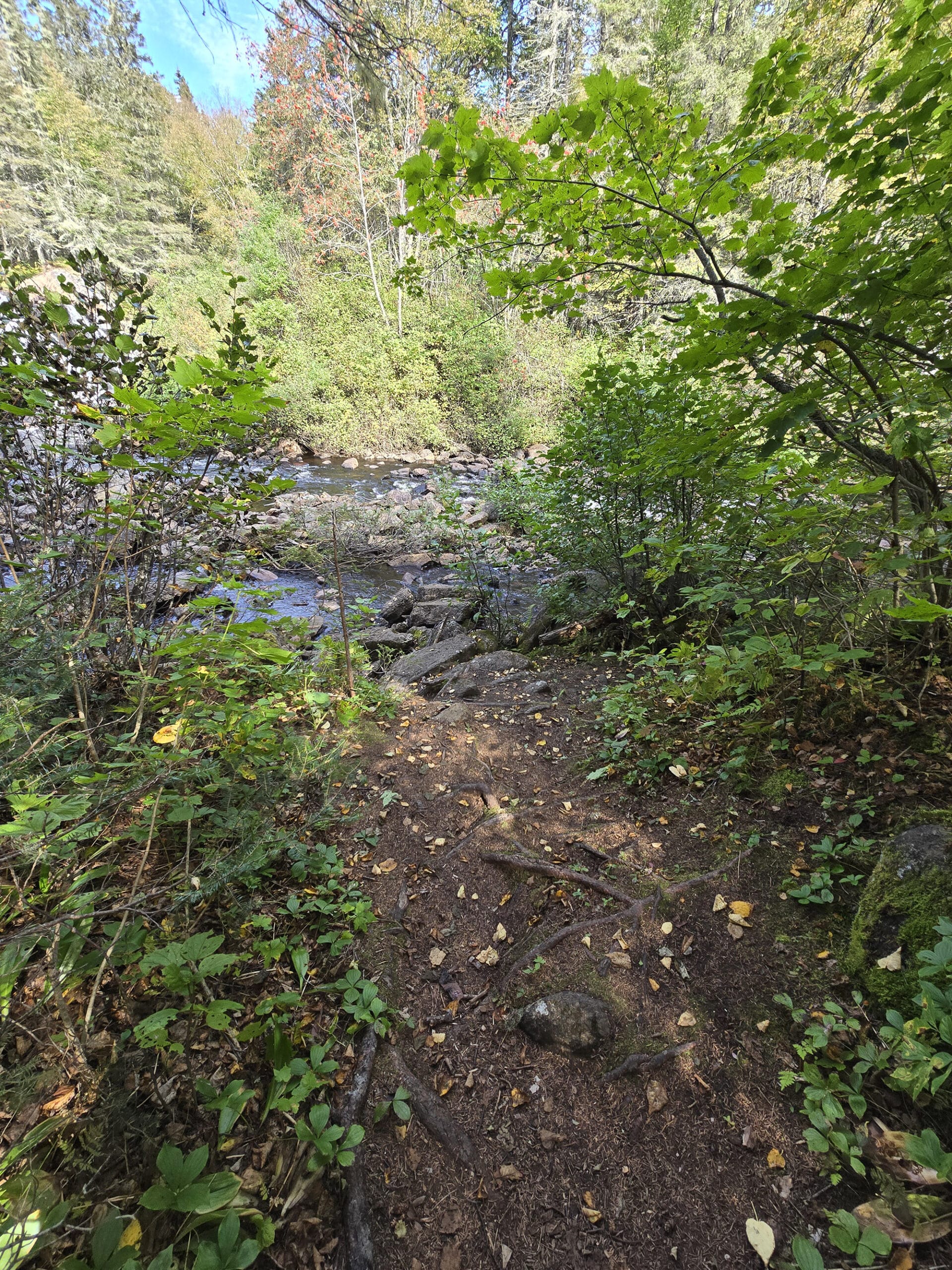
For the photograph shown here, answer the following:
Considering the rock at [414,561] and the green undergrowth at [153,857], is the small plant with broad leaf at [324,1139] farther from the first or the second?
the rock at [414,561]

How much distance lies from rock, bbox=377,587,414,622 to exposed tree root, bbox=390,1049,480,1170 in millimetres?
6558

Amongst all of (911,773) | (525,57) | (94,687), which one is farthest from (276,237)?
(911,773)

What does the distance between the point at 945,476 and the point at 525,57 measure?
110 feet

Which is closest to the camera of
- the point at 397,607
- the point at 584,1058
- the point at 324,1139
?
the point at 324,1139

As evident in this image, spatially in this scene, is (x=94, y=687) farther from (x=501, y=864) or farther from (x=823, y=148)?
(x=823, y=148)

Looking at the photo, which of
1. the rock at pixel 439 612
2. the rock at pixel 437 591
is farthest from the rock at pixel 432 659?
the rock at pixel 437 591

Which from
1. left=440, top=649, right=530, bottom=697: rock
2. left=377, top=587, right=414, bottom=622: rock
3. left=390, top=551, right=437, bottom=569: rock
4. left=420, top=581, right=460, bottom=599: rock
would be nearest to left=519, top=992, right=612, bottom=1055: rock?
left=440, top=649, right=530, bottom=697: rock

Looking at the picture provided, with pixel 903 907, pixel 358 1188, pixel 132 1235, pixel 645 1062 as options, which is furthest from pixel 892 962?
pixel 132 1235

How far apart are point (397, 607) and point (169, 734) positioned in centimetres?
616

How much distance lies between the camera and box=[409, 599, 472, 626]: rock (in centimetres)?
784

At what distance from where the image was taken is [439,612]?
26.2ft

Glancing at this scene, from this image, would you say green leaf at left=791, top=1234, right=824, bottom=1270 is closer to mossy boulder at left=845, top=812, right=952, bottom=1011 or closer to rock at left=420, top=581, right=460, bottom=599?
mossy boulder at left=845, top=812, right=952, bottom=1011

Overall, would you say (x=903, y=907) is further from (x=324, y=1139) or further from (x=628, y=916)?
(x=324, y=1139)

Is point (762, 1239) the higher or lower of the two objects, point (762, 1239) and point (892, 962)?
the lower
